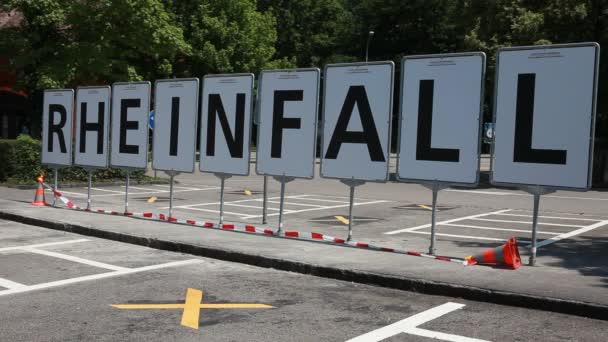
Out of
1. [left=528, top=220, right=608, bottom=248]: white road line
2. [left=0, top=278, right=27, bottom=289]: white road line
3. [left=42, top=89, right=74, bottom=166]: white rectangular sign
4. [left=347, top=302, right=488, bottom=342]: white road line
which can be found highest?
[left=42, top=89, right=74, bottom=166]: white rectangular sign

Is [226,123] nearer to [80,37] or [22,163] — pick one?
[22,163]

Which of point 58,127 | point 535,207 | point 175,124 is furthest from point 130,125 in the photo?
point 535,207

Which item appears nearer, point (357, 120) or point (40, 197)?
point (357, 120)

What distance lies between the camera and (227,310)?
258 inches

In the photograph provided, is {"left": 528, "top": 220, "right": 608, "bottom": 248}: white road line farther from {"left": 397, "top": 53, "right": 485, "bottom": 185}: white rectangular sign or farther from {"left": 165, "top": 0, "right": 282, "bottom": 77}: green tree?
{"left": 165, "top": 0, "right": 282, "bottom": 77}: green tree

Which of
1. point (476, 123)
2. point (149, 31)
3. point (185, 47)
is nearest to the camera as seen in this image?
point (476, 123)

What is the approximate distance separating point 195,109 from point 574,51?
6996mm

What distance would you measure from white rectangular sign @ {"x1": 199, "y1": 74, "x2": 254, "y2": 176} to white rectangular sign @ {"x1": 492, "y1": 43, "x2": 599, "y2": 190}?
476 cm

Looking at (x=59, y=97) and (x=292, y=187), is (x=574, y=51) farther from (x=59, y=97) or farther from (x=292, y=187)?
(x=292, y=187)

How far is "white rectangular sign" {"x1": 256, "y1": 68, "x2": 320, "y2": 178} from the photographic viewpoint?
36.4ft

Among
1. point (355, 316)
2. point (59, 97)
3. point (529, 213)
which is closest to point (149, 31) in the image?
point (59, 97)

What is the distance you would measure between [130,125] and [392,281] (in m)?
7.80

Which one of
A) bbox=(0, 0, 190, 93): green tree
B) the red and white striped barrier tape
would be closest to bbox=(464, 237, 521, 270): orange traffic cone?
the red and white striped barrier tape

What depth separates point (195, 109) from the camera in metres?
12.7
